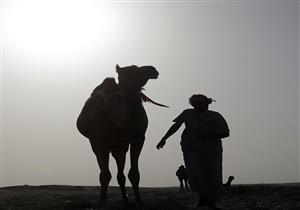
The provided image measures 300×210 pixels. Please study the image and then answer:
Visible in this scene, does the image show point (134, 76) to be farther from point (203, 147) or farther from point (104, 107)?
point (203, 147)

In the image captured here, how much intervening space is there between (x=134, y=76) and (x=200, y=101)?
1478 millimetres

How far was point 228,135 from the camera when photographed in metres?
10.9

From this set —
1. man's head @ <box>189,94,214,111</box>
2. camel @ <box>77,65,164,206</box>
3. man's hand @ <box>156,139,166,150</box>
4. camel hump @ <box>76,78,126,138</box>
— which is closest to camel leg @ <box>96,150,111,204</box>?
camel @ <box>77,65,164,206</box>

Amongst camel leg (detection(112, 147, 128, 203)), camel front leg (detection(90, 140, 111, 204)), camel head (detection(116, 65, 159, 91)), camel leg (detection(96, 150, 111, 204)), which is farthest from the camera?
camel leg (detection(112, 147, 128, 203))

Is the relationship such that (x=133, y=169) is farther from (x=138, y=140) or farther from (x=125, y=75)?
(x=125, y=75)

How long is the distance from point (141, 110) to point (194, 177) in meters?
1.75

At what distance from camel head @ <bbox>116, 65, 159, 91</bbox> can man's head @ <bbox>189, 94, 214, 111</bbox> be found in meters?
0.94

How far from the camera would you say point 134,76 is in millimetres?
10844

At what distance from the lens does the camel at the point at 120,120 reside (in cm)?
1079

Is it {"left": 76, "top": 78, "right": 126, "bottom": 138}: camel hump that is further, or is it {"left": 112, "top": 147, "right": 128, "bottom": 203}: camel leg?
{"left": 112, "top": 147, "right": 128, "bottom": 203}: camel leg

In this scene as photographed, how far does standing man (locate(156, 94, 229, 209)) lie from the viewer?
35.4ft

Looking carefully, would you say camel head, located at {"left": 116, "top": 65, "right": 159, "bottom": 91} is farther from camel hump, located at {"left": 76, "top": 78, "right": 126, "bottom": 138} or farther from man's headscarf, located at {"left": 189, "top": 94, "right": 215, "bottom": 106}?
man's headscarf, located at {"left": 189, "top": 94, "right": 215, "bottom": 106}

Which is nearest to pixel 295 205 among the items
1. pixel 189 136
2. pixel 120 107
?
pixel 189 136

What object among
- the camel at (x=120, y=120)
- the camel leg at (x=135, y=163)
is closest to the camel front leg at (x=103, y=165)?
the camel at (x=120, y=120)
